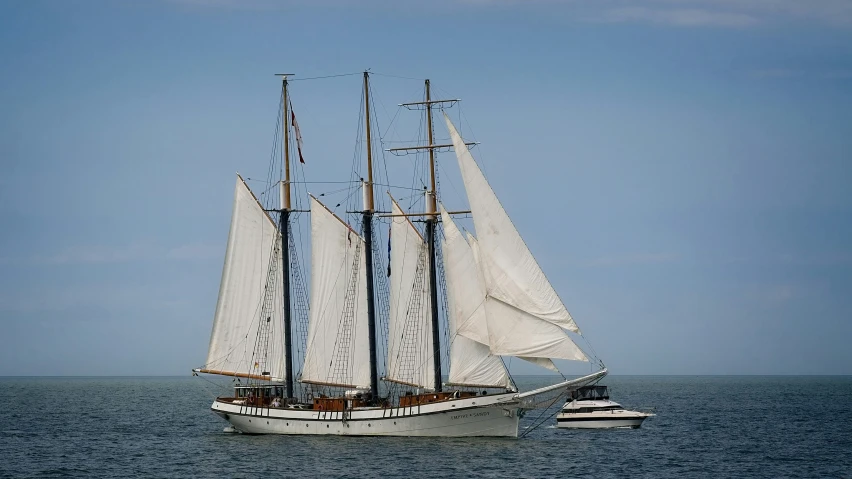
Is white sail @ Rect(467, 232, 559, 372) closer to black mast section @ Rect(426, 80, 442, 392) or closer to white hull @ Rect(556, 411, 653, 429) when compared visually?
black mast section @ Rect(426, 80, 442, 392)

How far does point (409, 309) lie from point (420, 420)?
8.77 metres

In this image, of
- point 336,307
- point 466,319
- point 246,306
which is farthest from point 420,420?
point 246,306

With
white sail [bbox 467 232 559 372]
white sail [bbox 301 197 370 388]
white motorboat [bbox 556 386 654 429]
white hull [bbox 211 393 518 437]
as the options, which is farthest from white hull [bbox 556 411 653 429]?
white sail [bbox 467 232 559 372]

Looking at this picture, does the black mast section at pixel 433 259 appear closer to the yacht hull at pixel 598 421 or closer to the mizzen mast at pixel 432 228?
the mizzen mast at pixel 432 228

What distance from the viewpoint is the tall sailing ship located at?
7012 cm

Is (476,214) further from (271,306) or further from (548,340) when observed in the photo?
(271,306)

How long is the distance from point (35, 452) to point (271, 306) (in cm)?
1900

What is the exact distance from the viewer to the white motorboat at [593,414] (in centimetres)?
8844

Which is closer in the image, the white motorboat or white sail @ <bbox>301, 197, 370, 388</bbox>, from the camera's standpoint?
white sail @ <bbox>301, 197, 370, 388</bbox>

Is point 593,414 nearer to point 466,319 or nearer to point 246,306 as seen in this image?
point 466,319

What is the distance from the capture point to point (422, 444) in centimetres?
7038

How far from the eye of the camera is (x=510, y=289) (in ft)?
229

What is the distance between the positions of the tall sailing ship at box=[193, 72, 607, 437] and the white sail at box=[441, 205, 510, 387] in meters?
0.09

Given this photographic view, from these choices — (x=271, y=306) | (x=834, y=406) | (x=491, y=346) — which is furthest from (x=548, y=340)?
(x=834, y=406)
